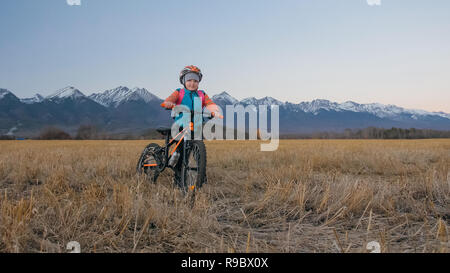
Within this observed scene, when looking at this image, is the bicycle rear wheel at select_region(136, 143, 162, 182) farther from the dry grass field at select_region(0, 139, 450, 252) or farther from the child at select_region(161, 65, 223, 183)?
the dry grass field at select_region(0, 139, 450, 252)

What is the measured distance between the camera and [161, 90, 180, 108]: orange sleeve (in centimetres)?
470

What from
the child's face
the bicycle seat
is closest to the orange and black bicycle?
the bicycle seat

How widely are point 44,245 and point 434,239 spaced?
327 centimetres

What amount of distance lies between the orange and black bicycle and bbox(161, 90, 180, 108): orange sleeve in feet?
1.32

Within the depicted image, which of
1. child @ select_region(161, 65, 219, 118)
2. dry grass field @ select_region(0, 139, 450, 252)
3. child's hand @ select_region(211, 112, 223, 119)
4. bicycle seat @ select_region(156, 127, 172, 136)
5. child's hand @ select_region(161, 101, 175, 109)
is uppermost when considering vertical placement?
child @ select_region(161, 65, 219, 118)

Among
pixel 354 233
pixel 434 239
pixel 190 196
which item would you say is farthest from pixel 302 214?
pixel 190 196

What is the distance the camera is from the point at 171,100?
481cm

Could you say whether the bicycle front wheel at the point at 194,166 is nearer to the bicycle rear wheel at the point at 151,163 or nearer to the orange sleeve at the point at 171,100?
the orange sleeve at the point at 171,100

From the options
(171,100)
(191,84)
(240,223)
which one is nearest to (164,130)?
(171,100)

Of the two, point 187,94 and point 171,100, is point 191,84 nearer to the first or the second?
point 187,94
